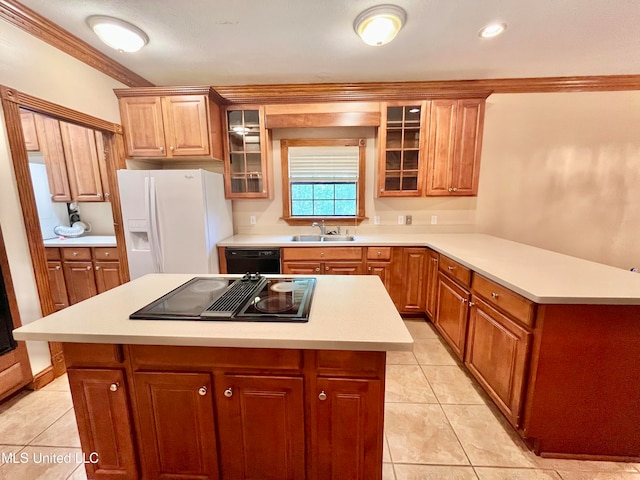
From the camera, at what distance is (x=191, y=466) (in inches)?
45.9

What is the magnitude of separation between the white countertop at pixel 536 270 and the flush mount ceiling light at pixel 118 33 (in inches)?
71.5

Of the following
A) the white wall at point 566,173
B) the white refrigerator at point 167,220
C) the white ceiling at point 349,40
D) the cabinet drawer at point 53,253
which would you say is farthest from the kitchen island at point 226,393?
the white wall at point 566,173

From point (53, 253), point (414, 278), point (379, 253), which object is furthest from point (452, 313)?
point (53, 253)

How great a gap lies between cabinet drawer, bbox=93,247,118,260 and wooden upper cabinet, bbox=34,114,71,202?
763 mm

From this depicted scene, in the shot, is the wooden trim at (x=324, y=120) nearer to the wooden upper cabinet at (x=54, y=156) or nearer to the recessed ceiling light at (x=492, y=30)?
the recessed ceiling light at (x=492, y=30)

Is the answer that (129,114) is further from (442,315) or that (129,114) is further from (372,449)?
(442,315)

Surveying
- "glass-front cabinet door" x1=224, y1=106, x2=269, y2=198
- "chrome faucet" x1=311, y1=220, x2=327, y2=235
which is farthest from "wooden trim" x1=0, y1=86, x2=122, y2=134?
"chrome faucet" x1=311, y1=220, x2=327, y2=235

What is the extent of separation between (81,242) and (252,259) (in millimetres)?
1934

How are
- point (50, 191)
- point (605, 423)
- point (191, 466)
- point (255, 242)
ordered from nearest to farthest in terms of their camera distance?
point (191, 466) → point (605, 423) → point (255, 242) → point (50, 191)

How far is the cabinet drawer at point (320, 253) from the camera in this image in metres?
2.86

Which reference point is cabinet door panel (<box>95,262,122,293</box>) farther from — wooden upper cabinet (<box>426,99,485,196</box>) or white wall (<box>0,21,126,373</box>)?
wooden upper cabinet (<box>426,99,485,196</box>)

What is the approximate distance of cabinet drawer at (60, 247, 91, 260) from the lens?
2.89 meters

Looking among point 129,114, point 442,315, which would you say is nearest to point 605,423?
point 442,315

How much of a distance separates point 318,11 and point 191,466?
2.74 meters
